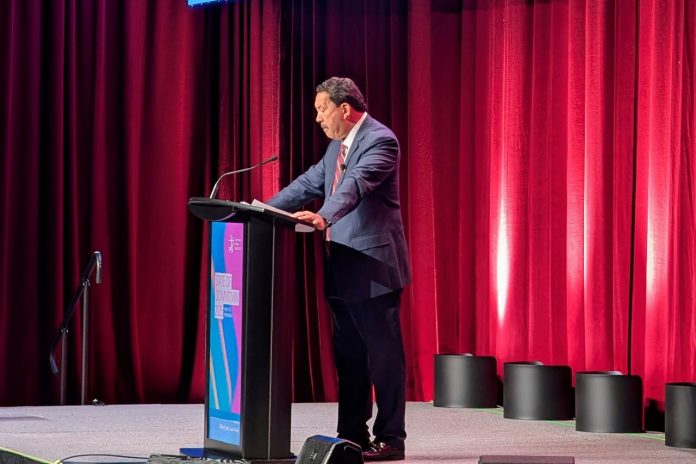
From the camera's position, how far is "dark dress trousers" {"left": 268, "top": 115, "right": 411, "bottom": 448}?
3500mm

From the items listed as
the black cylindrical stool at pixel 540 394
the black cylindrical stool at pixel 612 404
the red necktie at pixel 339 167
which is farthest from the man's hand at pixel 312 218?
the black cylindrical stool at pixel 540 394

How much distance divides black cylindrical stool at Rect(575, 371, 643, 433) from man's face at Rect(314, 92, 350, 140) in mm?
1705

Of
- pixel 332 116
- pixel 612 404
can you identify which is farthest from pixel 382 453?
pixel 612 404

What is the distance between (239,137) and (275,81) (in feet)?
1.20

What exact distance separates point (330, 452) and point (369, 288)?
3.54ft

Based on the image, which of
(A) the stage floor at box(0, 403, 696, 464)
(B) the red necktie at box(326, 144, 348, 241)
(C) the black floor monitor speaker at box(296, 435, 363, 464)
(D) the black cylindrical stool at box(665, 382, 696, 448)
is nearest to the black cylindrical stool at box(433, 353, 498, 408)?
(A) the stage floor at box(0, 403, 696, 464)

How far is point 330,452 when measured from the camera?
2469 millimetres

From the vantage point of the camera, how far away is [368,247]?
3.53 meters

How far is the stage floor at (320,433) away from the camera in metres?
3.76

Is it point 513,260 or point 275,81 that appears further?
point 275,81

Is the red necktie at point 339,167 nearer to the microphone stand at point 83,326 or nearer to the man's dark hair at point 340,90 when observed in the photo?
the man's dark hair at point 340,90

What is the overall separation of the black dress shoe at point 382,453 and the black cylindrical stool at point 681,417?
121 centimetres

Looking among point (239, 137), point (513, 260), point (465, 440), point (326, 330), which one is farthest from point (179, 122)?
point (465, 440)

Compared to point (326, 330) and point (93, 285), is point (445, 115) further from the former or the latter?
point (93, 285)
